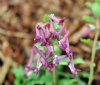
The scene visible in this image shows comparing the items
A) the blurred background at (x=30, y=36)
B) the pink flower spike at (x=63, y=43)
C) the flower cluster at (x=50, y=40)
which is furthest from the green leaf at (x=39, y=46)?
the blurred background at (x=30, y=36)

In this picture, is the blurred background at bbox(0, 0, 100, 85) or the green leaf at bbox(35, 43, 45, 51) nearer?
the green leaf at bbox(35, 43, 45, 51)

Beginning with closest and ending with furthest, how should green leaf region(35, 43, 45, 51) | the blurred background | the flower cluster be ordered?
the flower cluster < green leaf region(35, 43, 45, 51) < the blurred background

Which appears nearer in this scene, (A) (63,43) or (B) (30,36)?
(A) (63,43)

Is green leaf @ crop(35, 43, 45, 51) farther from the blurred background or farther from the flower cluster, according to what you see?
the blurred background

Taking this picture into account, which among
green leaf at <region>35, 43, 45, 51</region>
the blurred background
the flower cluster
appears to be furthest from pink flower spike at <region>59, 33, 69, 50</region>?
the blurred background

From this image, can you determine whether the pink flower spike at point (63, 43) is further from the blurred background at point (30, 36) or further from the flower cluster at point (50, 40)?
the blurred background at point (30, 36)

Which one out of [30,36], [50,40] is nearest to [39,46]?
[50,40]

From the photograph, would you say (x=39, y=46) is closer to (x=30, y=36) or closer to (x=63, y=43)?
(x=63, y=43)

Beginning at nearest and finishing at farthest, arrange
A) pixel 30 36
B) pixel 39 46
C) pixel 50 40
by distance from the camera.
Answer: pixel 50 40 < pixel 39 46 < pixel 30 36
